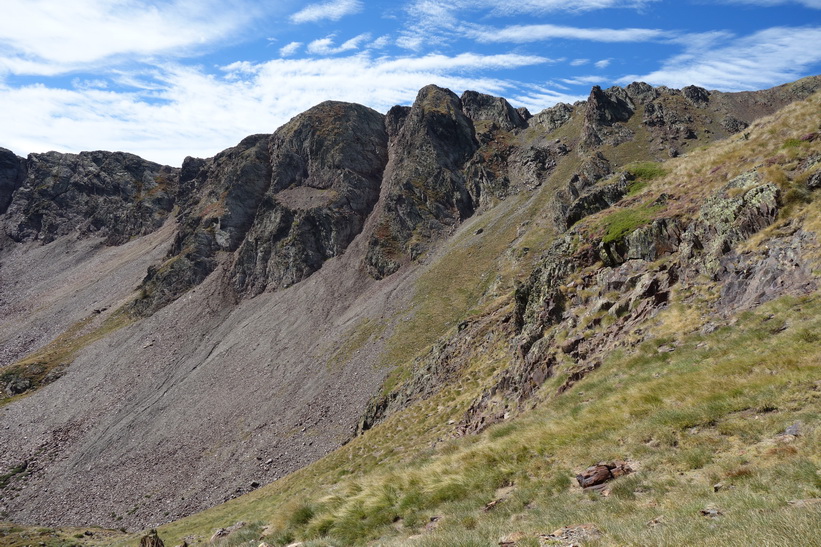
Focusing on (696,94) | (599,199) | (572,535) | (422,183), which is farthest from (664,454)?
(696,94)

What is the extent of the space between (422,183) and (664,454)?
4669 inches

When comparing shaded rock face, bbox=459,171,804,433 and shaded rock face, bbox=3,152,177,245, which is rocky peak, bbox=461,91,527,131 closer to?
shaded rock face, bbox=3,152,177,245

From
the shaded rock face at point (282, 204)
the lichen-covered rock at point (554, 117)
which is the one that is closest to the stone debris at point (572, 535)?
the shaded rock face at point (282, 204)

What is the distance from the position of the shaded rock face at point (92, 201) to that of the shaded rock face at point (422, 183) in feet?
358

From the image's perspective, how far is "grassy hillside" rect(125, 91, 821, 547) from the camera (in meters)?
7.35

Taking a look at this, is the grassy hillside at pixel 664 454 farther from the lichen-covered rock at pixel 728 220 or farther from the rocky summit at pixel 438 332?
the lichen-covered rock at pixel 728 220

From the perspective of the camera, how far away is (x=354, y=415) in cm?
5234

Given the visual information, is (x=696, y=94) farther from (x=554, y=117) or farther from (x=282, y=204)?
(x=282, y=204)

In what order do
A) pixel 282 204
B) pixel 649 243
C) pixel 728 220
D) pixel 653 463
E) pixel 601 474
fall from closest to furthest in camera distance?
pixel 653 463
pixel 601 474
pixel 728 220
pixel 649 243
pixel 282 204

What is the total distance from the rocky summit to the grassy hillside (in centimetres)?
9

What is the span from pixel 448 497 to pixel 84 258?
192815mm

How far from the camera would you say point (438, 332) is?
65.5 metres

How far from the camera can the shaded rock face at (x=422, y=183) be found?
10556 centimetres

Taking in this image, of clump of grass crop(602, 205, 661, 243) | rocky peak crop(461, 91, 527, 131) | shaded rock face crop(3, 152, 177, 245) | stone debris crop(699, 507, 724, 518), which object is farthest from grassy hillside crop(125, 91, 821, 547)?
shaded rock face crop(3, 152, 177, 245)
